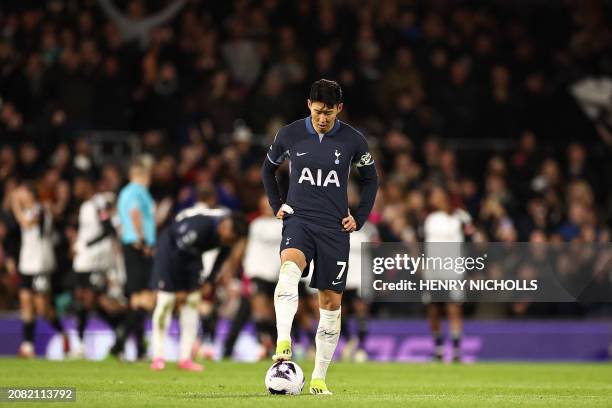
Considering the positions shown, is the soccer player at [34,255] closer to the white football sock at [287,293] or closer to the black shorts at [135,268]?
the black shorts at [135,268]

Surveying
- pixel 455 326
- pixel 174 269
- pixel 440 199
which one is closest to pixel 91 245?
pixel 174 269

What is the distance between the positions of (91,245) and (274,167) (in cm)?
841

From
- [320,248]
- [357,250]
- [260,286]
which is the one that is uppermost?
[357,250]

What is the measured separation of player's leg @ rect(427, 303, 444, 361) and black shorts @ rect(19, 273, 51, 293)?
5643mm

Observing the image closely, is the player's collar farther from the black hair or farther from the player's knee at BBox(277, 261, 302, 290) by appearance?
the player's knee at BBox(277, 261, 302, 290)

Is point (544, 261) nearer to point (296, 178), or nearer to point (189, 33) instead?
point (296, 178)

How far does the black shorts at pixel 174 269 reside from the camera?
50.0 ft

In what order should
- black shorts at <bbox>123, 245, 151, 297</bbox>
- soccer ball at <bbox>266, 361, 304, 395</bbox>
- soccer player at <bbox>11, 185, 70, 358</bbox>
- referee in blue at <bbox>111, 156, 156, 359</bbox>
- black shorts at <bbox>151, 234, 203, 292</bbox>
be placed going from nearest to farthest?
soccer ball at <bbox>266, 361, 304, 395</bbox> → black shorts at <bbox>151, 234, 203, 292</bbox> → referee in blue at <bbox>111, 156, 156, 359</bbox> → black shorts at <bbox>123, 245, 151, 297</bbox> → soccer player at <bbox>11, 185, 70, 358</bbox>

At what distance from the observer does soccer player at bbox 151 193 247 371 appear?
1509 centimetres

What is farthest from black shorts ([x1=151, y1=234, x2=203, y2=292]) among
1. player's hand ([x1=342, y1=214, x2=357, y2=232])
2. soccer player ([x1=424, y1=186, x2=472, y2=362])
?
player's hand ([x1=342, y1=214, x2=357, y2=232])

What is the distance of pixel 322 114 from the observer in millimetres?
10477

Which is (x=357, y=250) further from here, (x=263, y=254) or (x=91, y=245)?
(x=91, y=245)

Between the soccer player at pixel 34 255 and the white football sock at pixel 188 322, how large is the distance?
3994mm

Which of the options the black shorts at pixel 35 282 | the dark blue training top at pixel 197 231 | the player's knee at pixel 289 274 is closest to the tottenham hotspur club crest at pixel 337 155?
the player's knee at pixel 289 274
